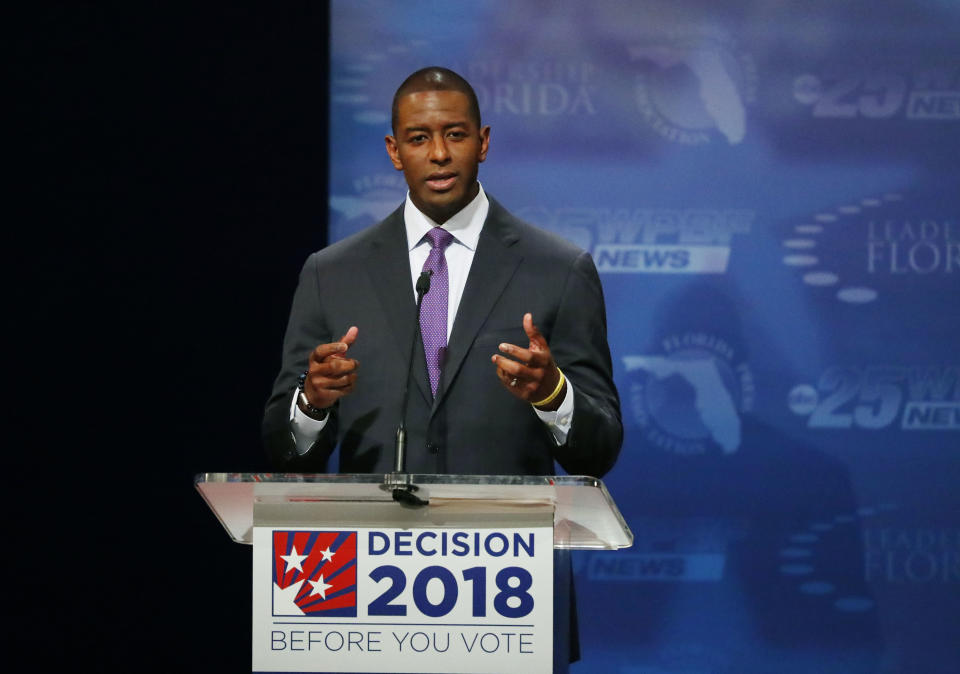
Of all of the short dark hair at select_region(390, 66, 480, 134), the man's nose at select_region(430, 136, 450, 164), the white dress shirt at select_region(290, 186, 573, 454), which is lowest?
the white dress shirt at select_region(290, 186, 573, 454)

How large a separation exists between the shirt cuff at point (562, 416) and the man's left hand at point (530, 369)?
0.12 meters

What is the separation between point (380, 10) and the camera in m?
3.94

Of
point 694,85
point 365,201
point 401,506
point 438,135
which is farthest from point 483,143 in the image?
point 694,85

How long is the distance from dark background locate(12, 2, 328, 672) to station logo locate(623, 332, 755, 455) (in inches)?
41.7

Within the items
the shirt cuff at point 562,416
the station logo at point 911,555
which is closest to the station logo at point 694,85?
the station logo at point 911,555

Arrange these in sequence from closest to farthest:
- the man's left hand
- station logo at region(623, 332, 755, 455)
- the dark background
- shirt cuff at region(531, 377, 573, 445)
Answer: the man's left hand
shirt cuff at region(531, 377, 573, 445)
the dark background
station logo at region(623, 332, 755, 455)

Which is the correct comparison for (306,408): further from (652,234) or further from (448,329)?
(652,234)

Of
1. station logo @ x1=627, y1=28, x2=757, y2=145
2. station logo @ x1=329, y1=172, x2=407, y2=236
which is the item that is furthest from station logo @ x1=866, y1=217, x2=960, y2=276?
station logo @ x1=329, y1=172, x2=407, y2=236

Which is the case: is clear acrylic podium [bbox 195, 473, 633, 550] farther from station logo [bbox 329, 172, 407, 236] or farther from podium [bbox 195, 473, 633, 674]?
station logo [bbox 329, 172, 407, 236]

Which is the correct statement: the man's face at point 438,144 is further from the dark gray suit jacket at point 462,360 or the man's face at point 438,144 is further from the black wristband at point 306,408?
the black wristband at point 306,408

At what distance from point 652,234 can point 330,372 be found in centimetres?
204

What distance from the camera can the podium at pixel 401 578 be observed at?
1.85 meters

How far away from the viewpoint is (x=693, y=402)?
3.88 metres

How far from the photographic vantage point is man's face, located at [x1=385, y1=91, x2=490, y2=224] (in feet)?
8.20
